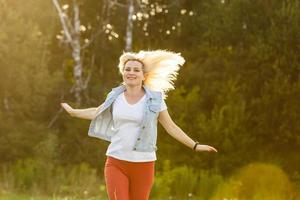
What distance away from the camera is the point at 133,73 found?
643 centimetres

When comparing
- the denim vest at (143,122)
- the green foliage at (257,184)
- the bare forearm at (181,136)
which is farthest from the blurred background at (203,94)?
the bare forearm at (181,136)

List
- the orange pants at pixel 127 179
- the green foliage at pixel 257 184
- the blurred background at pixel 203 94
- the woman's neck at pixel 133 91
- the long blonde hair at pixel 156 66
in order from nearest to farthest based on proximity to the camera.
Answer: the orange pants at pixel 127 179 → the woman's neck at pixel 133 91 → the long blonde hair at pixel 156 66 → the green foliage at pixel 257 184 → the blurred background at pixel 203 94

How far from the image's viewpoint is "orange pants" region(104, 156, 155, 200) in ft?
20.1

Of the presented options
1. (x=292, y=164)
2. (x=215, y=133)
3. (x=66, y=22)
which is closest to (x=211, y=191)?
(x=215, y=133)

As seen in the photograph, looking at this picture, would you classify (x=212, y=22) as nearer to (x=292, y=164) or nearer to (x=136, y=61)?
(x=292, y=164)

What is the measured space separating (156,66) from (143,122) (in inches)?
29.7

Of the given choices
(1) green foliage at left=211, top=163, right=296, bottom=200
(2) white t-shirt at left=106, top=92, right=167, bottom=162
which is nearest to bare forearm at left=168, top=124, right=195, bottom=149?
(2) white t-shirt at left=106, top=92, right=167, bottom=162

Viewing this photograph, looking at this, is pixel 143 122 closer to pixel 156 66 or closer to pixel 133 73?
pixel 133 73

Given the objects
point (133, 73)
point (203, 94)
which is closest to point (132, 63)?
point (133, 73)

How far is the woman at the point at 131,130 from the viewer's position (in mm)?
6168

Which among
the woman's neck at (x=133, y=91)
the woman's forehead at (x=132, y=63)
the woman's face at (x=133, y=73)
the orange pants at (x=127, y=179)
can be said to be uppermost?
the woman's forehead at (x=132, y=63)

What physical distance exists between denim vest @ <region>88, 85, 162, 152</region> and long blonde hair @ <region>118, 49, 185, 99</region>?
8.2 inches

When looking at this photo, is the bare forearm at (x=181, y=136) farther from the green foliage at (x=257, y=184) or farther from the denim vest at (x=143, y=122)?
the green foliage at (x=257, y=184)

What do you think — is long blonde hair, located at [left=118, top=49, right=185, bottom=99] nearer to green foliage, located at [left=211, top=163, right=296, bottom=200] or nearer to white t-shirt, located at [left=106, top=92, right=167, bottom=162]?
white t-shirt, located at [left=106, top=92, right=167, bottom=162]
